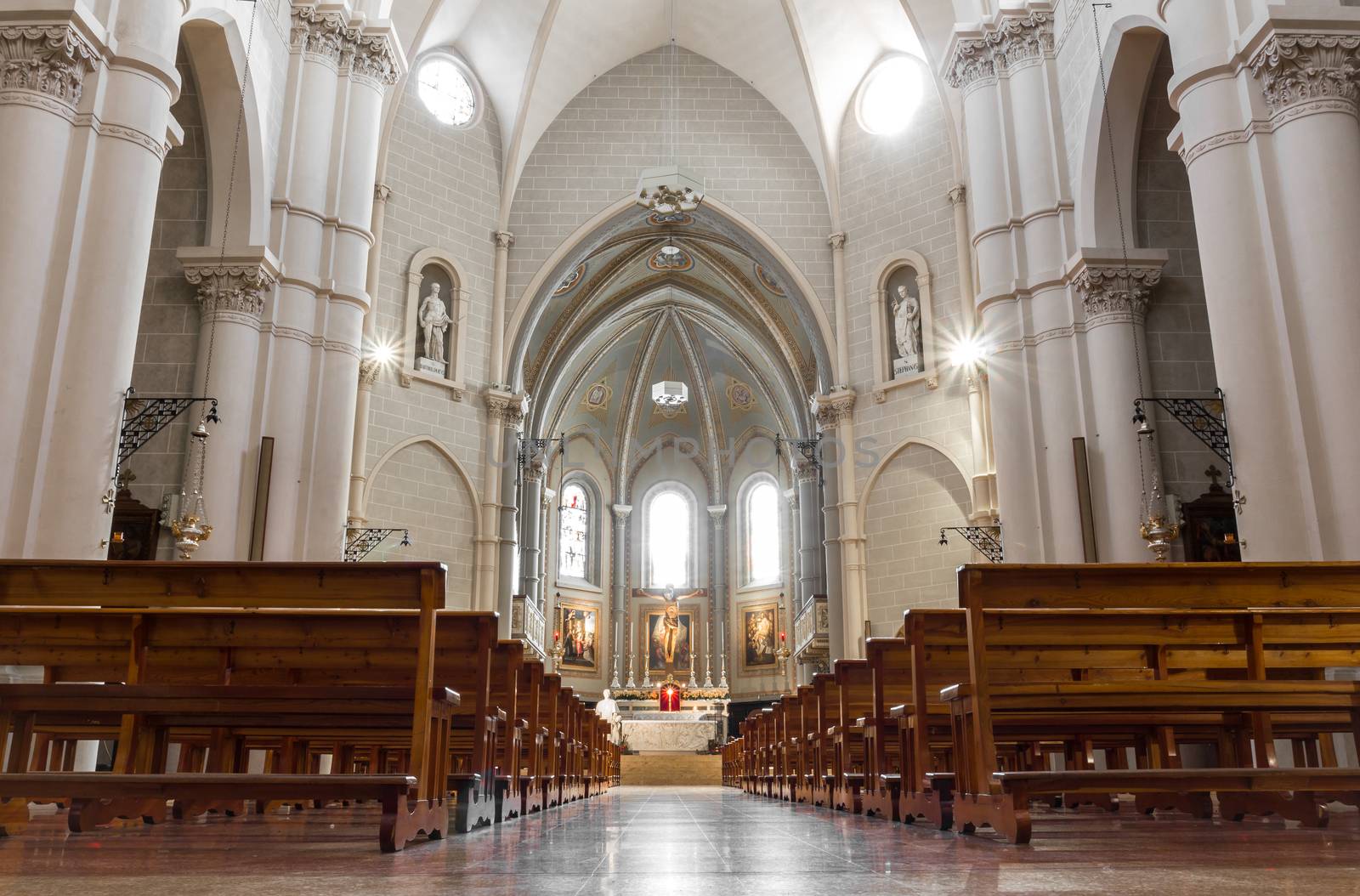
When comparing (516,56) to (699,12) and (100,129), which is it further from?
(100,129)

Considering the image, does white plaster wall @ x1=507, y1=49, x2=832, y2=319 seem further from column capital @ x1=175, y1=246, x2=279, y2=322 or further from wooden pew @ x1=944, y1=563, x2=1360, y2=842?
wooden pew @ x1=944, y1=563, x2=1360, y2=842

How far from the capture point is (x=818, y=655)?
71.4ft

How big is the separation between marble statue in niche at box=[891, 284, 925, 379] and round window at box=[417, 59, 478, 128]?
8.31 m

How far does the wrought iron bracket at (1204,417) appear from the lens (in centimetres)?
870

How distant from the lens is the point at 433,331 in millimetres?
18531

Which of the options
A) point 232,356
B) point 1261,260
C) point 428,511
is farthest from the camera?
point 428,511

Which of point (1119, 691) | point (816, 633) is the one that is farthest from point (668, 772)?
point (1119, 691)

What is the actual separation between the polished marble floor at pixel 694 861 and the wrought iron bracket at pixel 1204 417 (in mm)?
4392

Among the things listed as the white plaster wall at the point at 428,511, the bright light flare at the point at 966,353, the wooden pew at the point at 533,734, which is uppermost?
the bright light flare at the point at 966,353

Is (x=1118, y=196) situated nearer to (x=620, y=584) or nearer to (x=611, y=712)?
(x=611, y=712)

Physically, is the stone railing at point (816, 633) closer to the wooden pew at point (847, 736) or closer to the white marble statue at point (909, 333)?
the white marble statue at point (909, 333)

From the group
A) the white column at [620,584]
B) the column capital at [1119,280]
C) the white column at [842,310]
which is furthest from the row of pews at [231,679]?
the white column at [620,584]

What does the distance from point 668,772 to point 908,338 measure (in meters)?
9.25

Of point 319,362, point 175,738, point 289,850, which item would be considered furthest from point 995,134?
point 289,850
